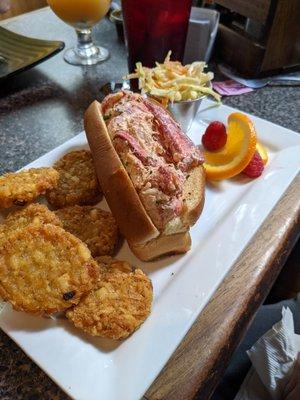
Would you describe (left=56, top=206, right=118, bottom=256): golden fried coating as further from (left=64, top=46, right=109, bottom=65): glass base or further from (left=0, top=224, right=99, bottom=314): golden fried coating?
(left=64, top=46, right=109, bottom=65): glass base

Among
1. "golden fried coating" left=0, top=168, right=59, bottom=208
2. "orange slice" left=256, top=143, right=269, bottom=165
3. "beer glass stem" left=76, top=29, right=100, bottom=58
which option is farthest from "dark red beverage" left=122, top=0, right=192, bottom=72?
"golden fried coating" left=0, top=168, right=59, bottom=208

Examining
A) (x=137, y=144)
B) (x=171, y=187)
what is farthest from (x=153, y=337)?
(x=137, y=144)

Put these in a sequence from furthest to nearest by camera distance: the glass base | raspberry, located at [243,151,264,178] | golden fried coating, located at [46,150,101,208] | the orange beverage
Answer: the glass base < the orange beverage < raspberry, located at [243,151,264,178] < golden fried coating, located at [46,150,101,208]

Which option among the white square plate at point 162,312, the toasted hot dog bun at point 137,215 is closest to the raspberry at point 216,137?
the white square plate at point 162,312

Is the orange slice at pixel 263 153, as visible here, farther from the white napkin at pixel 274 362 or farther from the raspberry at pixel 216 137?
the white napkin at pixel 274 362

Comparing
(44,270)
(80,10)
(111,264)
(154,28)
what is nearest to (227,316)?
(111,264)

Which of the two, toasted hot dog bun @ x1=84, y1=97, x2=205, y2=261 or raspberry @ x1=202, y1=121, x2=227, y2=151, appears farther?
raspberry @ x1=202, y1=121, x2=227, y2=151

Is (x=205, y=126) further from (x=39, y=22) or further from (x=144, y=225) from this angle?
(x=39, y=22)
